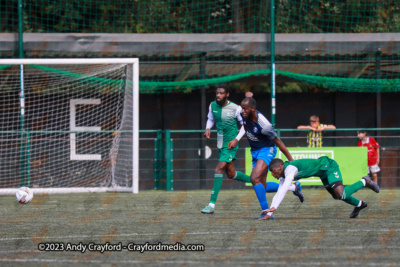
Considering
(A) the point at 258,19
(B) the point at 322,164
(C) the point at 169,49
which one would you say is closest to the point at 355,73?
(A) the point at 258,19

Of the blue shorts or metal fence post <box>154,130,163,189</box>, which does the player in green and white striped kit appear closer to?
the blue shorts

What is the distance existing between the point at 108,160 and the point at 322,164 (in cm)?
850

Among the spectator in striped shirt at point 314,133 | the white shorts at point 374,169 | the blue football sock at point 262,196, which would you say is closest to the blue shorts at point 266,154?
the blue football sock at point 262,196

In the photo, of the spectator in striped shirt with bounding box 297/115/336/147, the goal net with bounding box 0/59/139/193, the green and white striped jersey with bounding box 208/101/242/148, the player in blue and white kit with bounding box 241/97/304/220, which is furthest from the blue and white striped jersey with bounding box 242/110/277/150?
the spectator in striped shirt with bounding box 297/115/336/147

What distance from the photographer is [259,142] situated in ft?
34.2

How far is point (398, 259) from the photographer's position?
245 inches

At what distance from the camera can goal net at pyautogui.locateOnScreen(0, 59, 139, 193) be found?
54.4ft

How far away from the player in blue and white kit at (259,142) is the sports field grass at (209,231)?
0.48 m

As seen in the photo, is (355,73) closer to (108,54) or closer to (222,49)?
(222,49)

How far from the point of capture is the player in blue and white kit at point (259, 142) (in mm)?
9992

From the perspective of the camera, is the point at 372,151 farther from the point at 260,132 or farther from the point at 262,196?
the point at 262,196

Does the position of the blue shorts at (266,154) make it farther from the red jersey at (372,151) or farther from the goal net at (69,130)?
the red jersey at (372,151)

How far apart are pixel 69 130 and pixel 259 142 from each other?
28.6 ft

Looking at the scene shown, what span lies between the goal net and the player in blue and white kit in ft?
19.2
